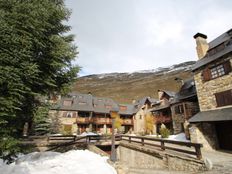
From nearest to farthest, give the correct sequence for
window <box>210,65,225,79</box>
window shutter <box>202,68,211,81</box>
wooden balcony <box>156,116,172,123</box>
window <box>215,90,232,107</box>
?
window <box>215,90,232,107</box>
window <box>210,65,225,79</box>
window shutter <box>202,68,211,81</box>
wooden balcony <box>156,116,172,123</box>

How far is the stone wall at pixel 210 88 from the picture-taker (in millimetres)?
13539

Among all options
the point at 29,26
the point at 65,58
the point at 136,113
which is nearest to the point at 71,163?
the point at 65,58

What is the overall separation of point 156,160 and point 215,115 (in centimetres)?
625

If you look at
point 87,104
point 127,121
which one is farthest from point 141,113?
point 87,104

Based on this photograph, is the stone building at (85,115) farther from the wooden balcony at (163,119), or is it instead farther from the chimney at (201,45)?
the chimney at (201,45)

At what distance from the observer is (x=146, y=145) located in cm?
1450

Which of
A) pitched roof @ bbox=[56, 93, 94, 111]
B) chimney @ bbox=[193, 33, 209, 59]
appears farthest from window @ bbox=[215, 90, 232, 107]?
pitched roof @ bbox=[56, 93, 94, 111]

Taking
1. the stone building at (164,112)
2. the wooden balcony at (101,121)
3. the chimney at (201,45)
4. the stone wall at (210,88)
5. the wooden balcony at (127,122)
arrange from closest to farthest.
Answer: the stone wall at (210,88)
the chimney at (201,45)
the stone building at (164,112)
the wooden balcony at (101,121)
the wooden balcony at (127,122)

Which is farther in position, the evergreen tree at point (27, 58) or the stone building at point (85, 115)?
the stone building at point (85, 115)

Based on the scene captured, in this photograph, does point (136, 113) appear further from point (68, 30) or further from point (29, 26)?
point (29, 26)

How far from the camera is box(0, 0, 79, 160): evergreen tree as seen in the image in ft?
18.4

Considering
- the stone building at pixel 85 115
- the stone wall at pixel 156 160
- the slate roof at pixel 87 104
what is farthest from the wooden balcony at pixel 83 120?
the stone wall at pixel 156 160

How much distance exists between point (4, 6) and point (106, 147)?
17150 mm

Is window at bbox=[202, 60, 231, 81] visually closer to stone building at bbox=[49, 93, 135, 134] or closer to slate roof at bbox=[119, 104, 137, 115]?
stone building at bbox=[49, 93, 135, 134]
